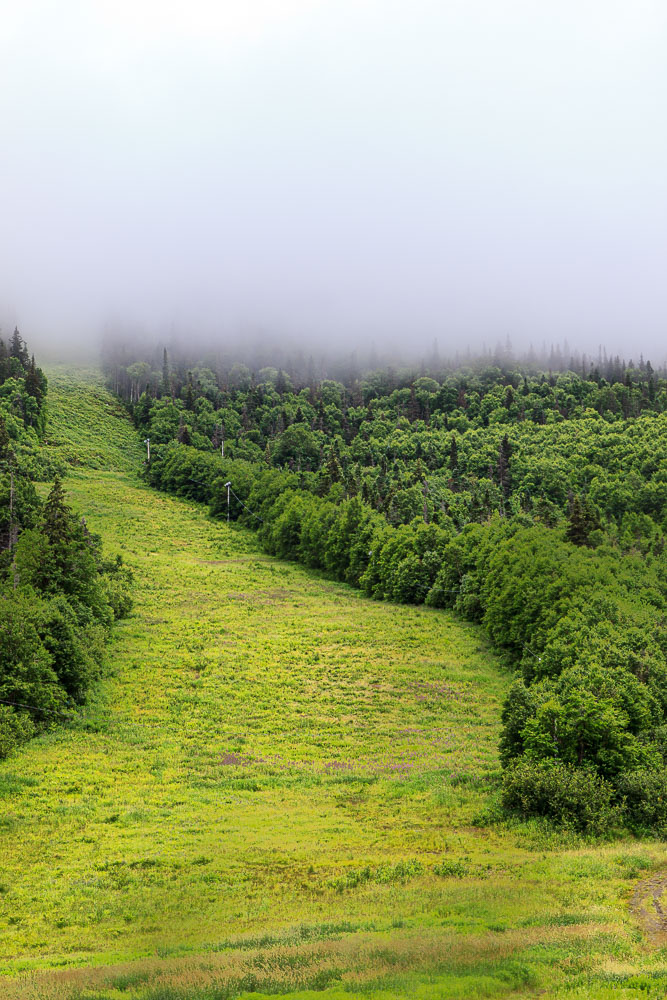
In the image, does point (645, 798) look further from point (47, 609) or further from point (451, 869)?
point (47, 609)

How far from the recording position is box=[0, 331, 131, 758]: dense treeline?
51.3 m

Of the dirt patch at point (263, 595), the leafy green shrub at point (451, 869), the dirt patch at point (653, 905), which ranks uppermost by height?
the dirt patch at point (653, 905)

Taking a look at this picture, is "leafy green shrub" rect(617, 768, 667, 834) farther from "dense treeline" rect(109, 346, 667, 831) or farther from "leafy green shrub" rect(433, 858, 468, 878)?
"leafy green shrub" rect(433, 858, 468, 878)

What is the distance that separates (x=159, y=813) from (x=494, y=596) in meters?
49.7

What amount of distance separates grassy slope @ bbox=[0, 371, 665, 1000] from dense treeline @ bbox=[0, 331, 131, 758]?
286cm

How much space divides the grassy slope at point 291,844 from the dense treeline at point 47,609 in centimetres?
286

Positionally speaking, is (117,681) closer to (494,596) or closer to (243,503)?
(494,596)

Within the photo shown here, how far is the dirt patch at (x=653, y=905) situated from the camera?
23.0 meters

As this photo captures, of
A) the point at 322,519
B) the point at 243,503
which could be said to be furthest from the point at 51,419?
the point at 322,519

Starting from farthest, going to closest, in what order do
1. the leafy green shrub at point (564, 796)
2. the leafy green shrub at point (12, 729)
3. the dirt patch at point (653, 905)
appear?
1. the leafy green shrub at point (12, 729)
2. the leafy green shrub at point (564, 796)
3. the dirt patch at point (653, 905)

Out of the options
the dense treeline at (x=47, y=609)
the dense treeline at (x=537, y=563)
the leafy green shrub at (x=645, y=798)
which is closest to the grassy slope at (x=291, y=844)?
the dense treeline at (x=47, y=609)

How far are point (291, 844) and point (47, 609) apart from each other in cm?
3100

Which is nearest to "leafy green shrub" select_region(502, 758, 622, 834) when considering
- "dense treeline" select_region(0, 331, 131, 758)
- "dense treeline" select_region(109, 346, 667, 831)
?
"dense treeline" select_region(109, 346, 667, 831)

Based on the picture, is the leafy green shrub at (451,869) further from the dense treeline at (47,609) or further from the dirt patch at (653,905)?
the dense treeline at (47,609)
